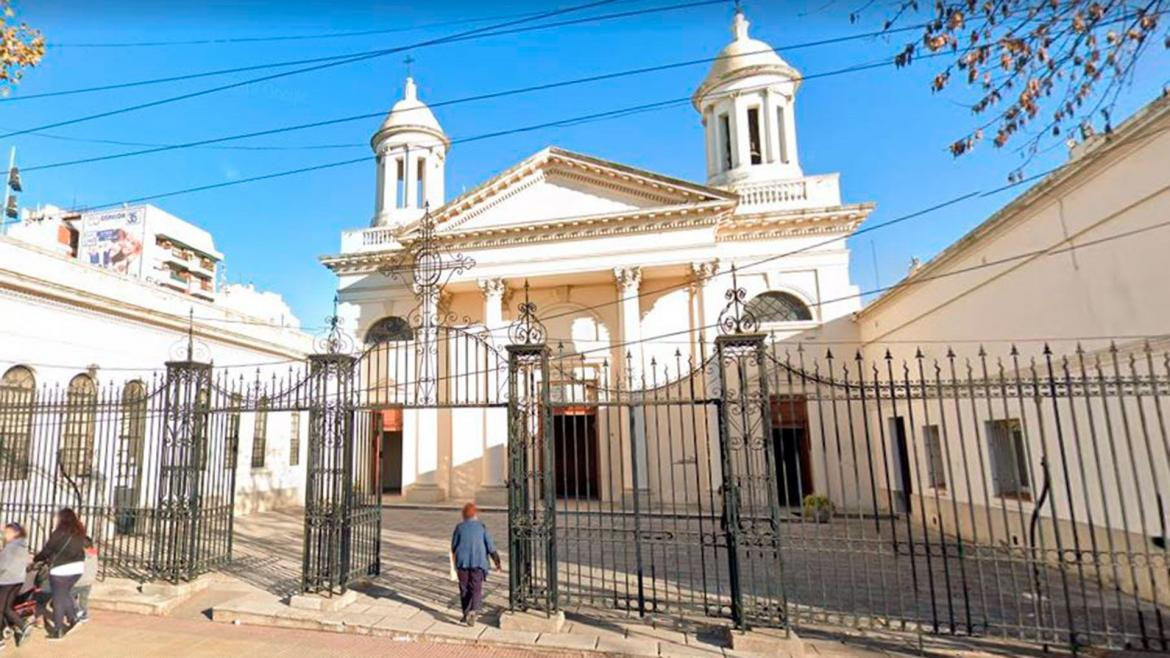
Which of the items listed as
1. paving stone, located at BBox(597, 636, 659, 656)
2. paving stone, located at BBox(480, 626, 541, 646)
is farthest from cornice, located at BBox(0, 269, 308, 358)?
paving stone, located at BBox(597, 636, 659, 656)

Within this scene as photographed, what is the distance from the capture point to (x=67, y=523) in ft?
22.4

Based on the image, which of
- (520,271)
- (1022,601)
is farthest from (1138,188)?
(520,271)

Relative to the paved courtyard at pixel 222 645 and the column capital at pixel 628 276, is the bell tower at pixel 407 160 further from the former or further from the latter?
the paved courtyard at pixel 222 645

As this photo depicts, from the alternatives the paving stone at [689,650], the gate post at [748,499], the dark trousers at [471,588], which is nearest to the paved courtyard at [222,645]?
the dark trousers at [471,588]

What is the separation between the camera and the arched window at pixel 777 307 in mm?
18875

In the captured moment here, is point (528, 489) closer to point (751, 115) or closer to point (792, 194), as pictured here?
point (792, 194)

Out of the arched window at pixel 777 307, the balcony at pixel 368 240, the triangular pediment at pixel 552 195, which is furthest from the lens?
the balcony at pixel 368 240

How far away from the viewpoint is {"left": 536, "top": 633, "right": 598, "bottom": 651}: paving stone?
6.03m

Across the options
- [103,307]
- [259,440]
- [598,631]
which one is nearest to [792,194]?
[598,631]

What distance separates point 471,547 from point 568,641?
1498mm

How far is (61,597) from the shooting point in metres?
6.56

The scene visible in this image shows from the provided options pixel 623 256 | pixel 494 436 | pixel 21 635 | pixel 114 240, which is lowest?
pixel 21 635

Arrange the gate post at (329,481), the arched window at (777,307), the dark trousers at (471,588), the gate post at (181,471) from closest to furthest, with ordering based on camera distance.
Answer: the dark trousers at (471,588) < the gate post at (329,481) < the gate post at (181,471) < the arched window at (777,307)

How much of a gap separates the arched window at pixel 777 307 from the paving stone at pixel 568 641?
14.2 meters
